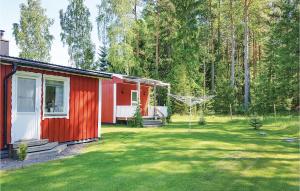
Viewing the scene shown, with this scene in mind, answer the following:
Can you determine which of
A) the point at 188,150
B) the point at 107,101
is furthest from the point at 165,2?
the point at 188,150

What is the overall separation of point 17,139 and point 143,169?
11.8 ft

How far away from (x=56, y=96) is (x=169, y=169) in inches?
181

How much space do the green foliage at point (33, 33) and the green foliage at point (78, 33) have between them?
163 centimetres

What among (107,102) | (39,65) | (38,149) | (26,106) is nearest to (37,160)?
(38,149)

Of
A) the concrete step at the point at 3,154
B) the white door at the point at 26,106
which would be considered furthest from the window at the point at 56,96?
the concrete step at the point at 3,154

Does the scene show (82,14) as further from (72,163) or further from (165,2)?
(72,163)

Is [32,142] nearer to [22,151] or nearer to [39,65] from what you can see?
[22,151]

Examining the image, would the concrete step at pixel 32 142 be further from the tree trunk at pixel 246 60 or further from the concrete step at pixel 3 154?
the tree trunk at pixel 246 60

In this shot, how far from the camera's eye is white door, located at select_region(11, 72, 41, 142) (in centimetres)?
858

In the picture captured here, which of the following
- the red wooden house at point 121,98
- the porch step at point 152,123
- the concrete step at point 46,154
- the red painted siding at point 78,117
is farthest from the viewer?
the red wooden house at point 121,98

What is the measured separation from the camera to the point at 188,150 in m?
9.48

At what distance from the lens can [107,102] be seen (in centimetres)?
1950

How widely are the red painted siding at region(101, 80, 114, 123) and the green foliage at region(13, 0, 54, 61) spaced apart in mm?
12797

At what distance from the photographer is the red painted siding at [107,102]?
19297mm
